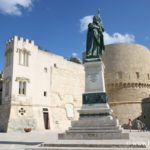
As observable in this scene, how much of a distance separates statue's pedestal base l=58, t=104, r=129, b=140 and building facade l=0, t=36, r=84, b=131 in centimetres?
1571

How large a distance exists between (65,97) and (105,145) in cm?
2404

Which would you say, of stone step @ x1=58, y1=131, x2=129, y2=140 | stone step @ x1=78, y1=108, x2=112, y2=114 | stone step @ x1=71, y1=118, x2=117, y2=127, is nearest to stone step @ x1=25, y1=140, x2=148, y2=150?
stone step @ x1=58, y1=131, x2=129, y2=140

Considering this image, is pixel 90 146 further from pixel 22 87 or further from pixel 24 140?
pixel 22 87

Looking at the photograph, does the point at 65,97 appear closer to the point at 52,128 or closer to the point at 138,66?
the point at 52,128

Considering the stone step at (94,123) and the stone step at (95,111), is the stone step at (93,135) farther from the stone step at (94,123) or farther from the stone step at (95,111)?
the stone step at (95,111)

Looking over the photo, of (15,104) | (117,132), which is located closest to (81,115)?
(117,132)

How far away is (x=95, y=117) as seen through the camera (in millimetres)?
11766

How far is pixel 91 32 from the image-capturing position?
1303 cm

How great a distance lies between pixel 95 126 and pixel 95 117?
0.44 m

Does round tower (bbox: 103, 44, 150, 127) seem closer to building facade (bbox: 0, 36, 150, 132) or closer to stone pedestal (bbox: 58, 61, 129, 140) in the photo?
building facade (bbox: 0, 36, 150, 132)

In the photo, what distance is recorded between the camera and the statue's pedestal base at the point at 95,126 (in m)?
10.9

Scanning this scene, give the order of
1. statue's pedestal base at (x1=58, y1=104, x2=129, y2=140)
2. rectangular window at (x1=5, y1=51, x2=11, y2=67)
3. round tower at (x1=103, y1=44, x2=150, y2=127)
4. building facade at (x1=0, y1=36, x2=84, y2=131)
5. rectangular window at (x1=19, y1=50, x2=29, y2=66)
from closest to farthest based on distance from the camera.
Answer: statue's pedestal base at (x1=58, y1=104, x2=129, y2=140), building facade at (x1=0, y1=36, x2=84, y2=131), rectangular window at (x1=19, y1=50, x2=29, y2=66), rectangular window at (x1=5, y1=51, x2=11, y2=67), round tower at (x1=103, y1=44, x2=150, y2=127)

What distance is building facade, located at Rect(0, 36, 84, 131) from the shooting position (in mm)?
27344

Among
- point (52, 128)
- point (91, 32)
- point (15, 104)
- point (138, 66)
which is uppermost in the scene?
point (138, 66)
